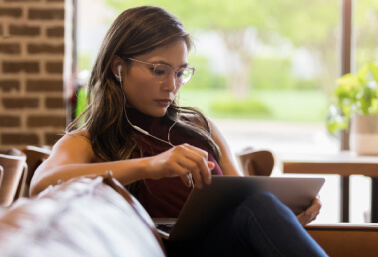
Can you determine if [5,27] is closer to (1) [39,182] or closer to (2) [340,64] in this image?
(1) [39,182]

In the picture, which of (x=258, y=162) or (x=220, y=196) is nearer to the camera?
(x=220, y=196)

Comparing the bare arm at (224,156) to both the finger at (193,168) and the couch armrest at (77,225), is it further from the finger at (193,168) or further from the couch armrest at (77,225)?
the couch armrest at (77,225)

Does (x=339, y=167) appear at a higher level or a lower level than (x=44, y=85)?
lower

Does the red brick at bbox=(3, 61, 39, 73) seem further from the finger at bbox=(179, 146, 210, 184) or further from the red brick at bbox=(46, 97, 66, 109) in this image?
the finger at bbox=(179, 146, 210, 184)

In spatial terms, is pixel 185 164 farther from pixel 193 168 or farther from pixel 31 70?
pixel 31 70

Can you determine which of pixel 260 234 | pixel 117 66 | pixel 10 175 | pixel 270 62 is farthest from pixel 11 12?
pixel 270 62

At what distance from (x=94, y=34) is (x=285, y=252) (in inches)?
138

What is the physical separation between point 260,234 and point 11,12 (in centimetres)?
213

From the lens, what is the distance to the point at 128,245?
84 cm

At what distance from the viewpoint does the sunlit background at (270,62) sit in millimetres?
5961

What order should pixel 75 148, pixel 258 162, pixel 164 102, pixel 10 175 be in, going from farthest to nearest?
pixel 258 162 → pixel 10 175 → pixel 164 102 → pixel 75 148

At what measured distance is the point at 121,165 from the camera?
1444mm

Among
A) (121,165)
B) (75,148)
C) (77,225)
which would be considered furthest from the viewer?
(75,148)

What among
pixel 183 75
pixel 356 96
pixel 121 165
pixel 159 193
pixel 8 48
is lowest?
pixel 159 193
